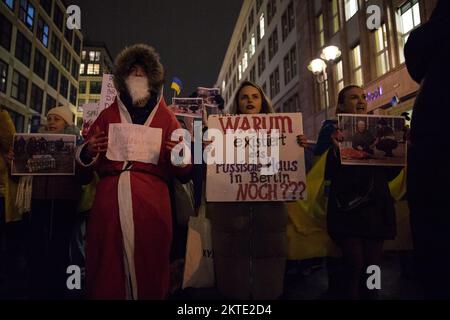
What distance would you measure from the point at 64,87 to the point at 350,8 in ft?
112

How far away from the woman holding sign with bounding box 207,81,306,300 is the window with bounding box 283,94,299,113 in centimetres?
2000

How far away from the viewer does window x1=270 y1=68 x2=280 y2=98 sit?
1044 inches

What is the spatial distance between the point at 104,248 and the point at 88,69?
219 ft

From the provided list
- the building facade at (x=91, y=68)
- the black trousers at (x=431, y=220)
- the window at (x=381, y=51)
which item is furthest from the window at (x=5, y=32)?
the building facade at (x=91, y=68)

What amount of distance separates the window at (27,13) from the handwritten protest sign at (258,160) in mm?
32697

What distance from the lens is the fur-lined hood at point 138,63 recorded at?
2312 mm

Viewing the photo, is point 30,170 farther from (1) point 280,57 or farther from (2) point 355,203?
(1) point 280,57

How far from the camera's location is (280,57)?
989 inches

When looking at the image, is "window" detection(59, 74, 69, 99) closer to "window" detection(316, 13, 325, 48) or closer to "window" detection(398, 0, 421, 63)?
"window" detection(316, 13, 325, 48)

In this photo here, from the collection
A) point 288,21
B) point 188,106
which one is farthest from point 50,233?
point 288,21

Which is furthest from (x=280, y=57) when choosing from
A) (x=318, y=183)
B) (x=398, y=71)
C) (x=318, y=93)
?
(x=318, y=183)

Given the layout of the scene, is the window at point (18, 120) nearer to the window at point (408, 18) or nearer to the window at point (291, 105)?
the window at point (291, 105)

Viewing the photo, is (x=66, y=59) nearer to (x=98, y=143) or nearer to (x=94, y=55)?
(x=94, y=55)

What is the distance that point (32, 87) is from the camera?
29.8m
